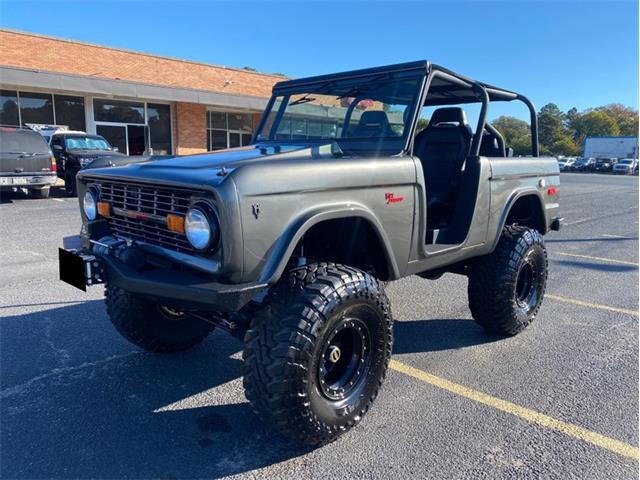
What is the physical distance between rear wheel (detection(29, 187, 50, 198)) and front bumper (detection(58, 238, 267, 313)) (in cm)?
1192

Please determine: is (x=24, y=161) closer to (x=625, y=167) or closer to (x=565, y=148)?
(x=625, y=167)

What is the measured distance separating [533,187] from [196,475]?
3.55 metres

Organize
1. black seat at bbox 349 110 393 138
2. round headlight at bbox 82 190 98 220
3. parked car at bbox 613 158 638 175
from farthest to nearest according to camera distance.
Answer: parked car at bbox 613 158 638 175 < black seat at bbox 349 110 393 138 < round headlight at bbox 82 190 98 220

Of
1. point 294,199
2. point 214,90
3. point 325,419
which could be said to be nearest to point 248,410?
point 325,419

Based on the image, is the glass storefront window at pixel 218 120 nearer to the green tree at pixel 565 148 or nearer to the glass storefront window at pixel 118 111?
the glass storefront window at pixel 118 111

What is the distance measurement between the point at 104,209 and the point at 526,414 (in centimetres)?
284

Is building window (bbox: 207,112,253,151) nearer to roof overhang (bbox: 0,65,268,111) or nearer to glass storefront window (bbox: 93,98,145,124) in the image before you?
roof overhang (bbox: 0,65,268,111)

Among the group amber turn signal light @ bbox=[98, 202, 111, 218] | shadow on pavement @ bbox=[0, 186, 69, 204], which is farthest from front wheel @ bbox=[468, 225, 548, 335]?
shadow on pavement @ bbox=[0, 186, 69, 204]

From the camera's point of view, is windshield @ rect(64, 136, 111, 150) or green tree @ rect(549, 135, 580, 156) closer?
windshield @ rect(64, 136, 111, 150)

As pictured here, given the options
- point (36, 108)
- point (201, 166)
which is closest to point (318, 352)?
point (201, 166)

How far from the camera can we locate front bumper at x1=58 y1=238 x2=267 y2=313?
2.22 metres

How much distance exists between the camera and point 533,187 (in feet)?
14.2

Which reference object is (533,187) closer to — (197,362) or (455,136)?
(455,136)

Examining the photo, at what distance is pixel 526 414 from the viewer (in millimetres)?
2930
